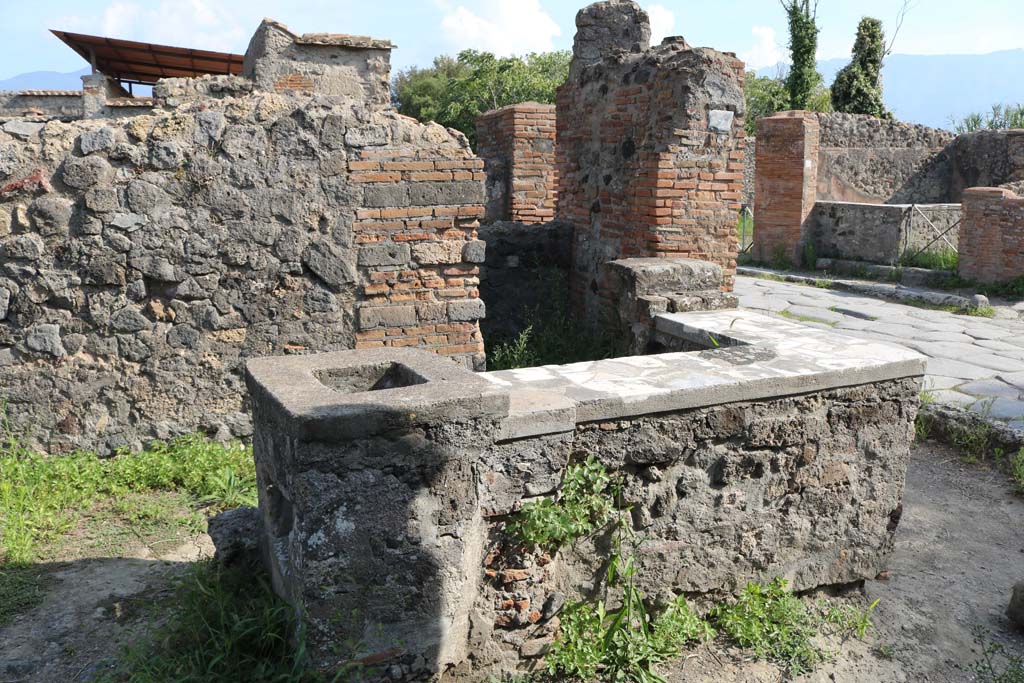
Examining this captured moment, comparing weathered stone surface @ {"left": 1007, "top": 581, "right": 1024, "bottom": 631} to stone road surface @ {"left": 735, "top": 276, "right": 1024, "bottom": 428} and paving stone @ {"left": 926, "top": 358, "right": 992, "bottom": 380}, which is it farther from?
paving stone @ {"left": 926, "top": 358, "right": 992, "bottom": 380}

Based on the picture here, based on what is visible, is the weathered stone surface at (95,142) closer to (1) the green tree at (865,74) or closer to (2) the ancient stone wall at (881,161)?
(2) the ancient stone wall at (881,161)

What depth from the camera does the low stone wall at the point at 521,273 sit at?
263 inches

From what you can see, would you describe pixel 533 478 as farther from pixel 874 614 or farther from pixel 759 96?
pixel 759 96

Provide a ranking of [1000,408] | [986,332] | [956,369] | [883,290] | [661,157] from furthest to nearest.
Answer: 1. [883,290]
2. [986,332]
3. [956,369]
4. [1000,408]
5. [661,157]

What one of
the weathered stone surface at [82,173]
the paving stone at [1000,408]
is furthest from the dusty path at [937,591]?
the weathered stone surface at [82,173]

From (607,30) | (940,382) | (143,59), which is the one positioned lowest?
(940,382)

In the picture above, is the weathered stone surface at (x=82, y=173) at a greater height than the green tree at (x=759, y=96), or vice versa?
the green tree at (x=759, y=96)

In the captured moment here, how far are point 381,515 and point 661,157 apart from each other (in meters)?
3.80

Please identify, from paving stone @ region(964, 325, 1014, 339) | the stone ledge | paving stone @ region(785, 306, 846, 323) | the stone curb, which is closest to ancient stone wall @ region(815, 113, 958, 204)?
the stone curb

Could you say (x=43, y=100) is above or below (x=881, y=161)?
above

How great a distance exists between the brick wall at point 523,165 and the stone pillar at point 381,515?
20.6 ft

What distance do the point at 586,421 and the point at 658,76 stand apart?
3.56 m

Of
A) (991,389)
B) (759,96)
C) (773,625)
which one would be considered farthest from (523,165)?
(759,96)

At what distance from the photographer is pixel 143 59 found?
17.1m
